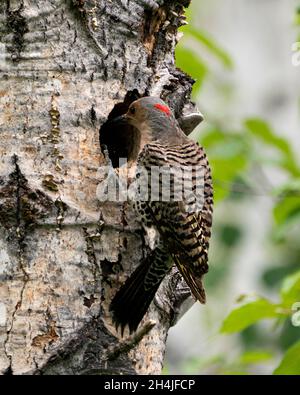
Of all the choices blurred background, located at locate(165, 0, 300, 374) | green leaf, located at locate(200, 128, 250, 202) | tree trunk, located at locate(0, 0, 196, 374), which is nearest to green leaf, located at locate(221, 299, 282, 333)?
blurred background, located at locate(165, 0, 300, 374)

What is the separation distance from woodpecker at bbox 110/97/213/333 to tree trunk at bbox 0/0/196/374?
0.08 meters

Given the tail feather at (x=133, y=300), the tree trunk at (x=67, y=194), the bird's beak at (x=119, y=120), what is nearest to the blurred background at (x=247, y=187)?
the tail feather at (x=133, y=300)

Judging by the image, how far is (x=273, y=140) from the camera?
19.4ft

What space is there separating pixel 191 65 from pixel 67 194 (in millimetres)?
1877

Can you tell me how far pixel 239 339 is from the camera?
8148mm

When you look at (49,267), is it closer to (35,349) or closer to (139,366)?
(35,349)

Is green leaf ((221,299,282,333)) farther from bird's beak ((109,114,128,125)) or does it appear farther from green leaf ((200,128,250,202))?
green leaf ((200,128,250,202))

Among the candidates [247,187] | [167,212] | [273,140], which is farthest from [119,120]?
[247,187]

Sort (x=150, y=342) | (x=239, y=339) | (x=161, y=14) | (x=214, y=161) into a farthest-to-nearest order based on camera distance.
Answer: (x=239, y=339) < (x=214, y=161) < (x=161, y=14) < (x=150, y=342)

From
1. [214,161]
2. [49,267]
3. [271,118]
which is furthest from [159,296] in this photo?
[271,118]

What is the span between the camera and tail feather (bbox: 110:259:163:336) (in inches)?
144

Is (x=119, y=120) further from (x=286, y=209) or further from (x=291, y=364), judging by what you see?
(x=291, y=364)

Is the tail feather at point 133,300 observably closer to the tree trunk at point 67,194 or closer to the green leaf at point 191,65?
the tree trunk at point 67,194

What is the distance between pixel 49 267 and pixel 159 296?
0.64 meters
